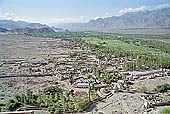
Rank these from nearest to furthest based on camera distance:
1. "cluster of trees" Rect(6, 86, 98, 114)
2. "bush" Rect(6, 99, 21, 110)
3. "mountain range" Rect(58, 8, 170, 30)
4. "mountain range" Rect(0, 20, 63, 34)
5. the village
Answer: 1. "cluster of trees" Rect(6, 86, 98, 114)
2. "bush" Rect(6, 99, 21, 110)
3. the village
4. "mountain range" Rect(0, 20, 63, 34)
5. "mountain range" Rect(58, 8, 170, 30)

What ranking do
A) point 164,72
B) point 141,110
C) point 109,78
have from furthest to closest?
1. point 164,72
2. point 109,78
3. point 141,110

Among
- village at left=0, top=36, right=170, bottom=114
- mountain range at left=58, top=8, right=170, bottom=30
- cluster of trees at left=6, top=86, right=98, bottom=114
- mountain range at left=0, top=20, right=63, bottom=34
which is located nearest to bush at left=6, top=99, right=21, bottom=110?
cluster of trees at left=6, top=86, right=98, bottom=114

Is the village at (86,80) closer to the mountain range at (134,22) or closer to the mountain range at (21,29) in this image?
the mountain range at (21,29)

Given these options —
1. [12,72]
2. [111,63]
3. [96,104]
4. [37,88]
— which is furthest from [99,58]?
[96,104]

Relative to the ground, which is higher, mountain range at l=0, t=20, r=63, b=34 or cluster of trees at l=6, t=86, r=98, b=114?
mountain range at l=0, t=20, r=63, b=34

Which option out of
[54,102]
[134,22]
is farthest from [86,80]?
[134,22]

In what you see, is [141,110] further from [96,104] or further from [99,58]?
[99,58]

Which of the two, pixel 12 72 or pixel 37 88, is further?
pixel 12 72

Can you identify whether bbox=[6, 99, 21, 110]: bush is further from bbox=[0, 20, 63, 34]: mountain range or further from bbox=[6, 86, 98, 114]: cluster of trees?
bbox=[0, 20, 63, 34]: mountain range

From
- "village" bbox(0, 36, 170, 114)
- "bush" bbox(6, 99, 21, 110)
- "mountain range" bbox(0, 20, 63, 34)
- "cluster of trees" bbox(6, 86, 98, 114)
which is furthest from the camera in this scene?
"mountain range" bbox(0, 20, 63, 34)

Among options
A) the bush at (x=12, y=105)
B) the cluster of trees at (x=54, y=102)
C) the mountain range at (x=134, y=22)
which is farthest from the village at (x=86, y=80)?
the mountain range at (x=134, y=22)

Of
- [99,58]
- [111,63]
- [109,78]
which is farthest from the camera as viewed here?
[99,58]
